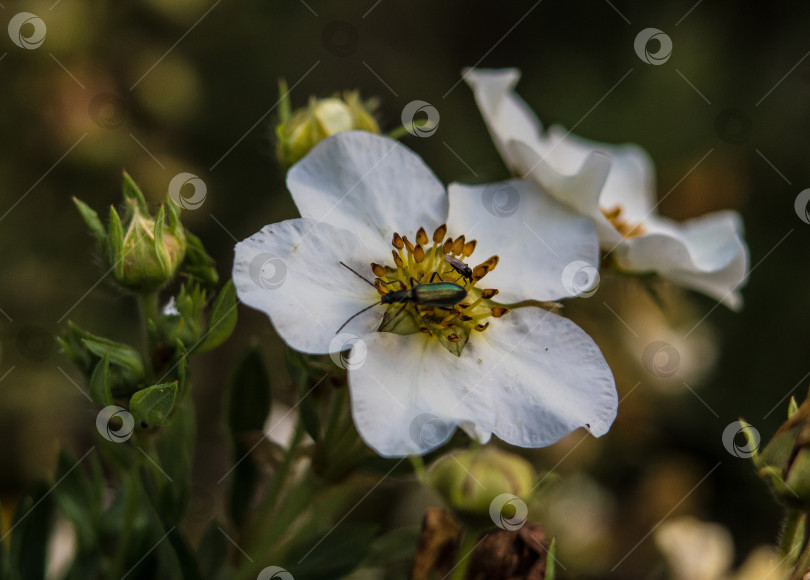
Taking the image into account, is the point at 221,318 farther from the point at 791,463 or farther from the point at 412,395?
the point at 791,463

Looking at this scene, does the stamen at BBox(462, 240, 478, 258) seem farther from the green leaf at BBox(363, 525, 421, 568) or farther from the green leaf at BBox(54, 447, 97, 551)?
the green leaf at BBox(54, 447, 97, 551)

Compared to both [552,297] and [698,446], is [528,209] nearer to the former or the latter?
[552,297]

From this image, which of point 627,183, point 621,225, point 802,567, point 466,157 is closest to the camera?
point 802,567

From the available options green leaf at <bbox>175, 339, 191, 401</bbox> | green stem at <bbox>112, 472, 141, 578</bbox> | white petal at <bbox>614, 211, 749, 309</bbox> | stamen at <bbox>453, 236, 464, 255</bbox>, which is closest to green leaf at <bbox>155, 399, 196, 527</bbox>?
green stem at <bbox>112, 472, 141, 578</bbox>

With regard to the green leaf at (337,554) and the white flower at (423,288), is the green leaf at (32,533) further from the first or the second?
the white flower at (423,288)

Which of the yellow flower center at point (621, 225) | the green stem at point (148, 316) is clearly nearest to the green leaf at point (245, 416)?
the green stem at point (148, 316)

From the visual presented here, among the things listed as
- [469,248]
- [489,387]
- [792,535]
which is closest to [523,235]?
[469,248]

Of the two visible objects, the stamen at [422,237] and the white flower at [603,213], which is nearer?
the stamen at [422,237]
